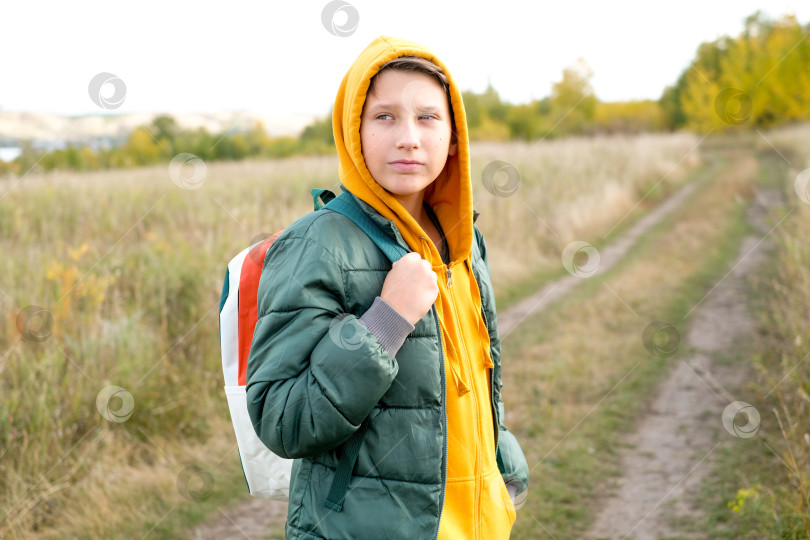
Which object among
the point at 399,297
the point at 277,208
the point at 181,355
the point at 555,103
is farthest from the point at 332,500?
the point at 555,103

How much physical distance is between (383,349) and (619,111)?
41.4 m

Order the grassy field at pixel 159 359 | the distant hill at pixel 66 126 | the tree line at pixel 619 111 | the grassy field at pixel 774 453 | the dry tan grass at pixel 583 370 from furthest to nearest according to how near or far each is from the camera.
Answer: the tree line at pixel 619 111 < the distant hill at pixel 66 126 < the dry tan grass at pixel 583 370 < the grassy field at pixel 159 359 < the grassy field at pixel 774 453

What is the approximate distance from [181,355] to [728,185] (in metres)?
14.4

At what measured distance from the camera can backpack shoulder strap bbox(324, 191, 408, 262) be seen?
1296mm

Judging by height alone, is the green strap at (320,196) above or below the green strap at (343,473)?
above

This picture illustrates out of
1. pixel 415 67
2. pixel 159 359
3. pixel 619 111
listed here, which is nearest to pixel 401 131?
pixel 415 67

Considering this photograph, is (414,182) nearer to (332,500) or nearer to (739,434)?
(332,500)

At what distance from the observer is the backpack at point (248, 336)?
1.37 meters

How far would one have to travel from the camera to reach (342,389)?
3.63 feet

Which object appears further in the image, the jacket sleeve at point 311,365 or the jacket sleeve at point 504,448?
the jacket sleeve at point 504,448

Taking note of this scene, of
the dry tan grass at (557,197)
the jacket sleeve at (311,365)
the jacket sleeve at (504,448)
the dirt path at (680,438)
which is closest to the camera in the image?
the jacket sleeve at (311,365)

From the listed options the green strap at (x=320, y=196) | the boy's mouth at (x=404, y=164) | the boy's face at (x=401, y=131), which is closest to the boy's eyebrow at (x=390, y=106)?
the boy's face at (x=401, y=131)

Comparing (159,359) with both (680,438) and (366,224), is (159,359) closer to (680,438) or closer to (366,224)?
(366,224)

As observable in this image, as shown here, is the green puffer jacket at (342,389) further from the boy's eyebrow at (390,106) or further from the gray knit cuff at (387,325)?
the boy's eyebrow at (390,106)
